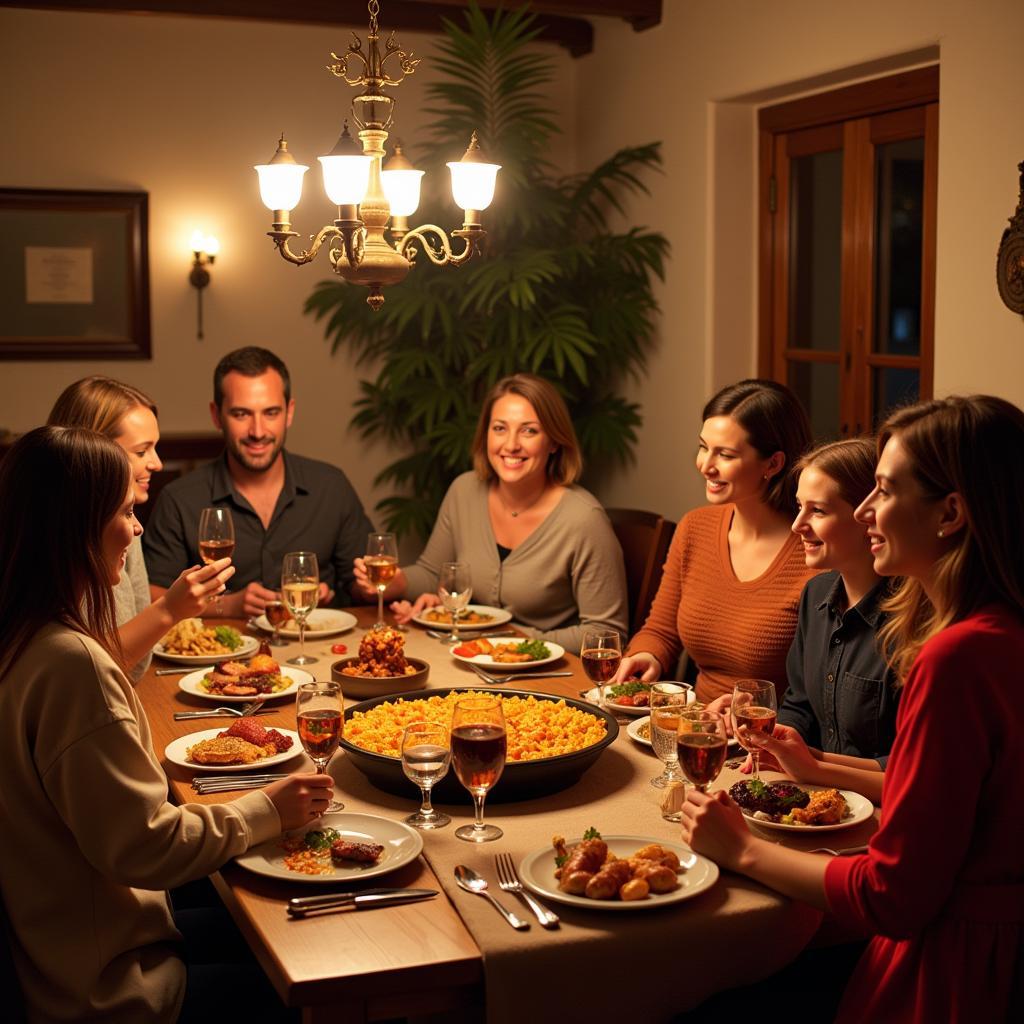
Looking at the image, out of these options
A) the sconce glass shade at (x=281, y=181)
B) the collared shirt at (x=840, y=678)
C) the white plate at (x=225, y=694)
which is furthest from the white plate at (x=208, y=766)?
the sconce glass shade at (x=281, y=181)

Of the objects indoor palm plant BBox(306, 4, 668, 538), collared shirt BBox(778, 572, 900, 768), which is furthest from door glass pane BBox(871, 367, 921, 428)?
collared shirt BBox(778, 572, 900, 768)

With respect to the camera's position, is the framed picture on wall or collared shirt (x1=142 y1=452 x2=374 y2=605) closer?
collared shirt (x1=142 y1=452 x2=374 y2=605)

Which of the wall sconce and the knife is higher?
the wall sconce

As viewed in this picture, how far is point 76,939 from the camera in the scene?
5.55 feet

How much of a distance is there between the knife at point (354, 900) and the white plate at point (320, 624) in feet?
4.75

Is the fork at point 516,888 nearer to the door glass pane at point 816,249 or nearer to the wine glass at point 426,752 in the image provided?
the wine glass at point 426,752

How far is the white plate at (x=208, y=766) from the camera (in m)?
2.10

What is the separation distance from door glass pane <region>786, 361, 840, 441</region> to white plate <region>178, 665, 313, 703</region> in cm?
235

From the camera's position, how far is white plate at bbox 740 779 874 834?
1808 millimetres

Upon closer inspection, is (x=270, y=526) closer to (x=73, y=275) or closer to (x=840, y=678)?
(x=840, y=678)

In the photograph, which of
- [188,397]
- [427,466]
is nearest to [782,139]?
[427,466]

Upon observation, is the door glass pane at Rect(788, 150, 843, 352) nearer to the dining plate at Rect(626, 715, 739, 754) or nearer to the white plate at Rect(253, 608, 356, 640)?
the white plate at Rect(253, 608, 356, 640)

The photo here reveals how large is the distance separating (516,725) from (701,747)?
1.47 ft

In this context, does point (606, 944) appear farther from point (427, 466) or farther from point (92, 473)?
point (427, 466)
